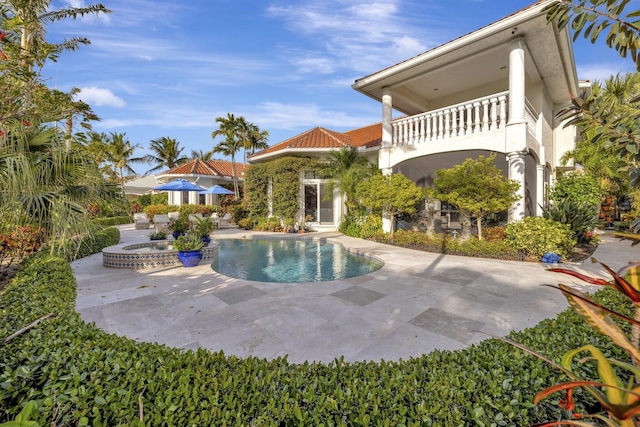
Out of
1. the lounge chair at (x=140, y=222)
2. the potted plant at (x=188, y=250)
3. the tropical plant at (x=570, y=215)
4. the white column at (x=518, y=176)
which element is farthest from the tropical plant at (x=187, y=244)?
the lounge chair at (x=140, y=222)

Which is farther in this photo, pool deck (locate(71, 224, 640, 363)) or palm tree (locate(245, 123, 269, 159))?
palm tree (locate(245, 123, 269, 159))

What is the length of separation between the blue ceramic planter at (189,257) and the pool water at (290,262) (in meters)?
0.63

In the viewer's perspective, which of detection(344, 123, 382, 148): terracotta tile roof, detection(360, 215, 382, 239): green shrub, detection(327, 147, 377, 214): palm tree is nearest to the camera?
detection(360, 215, 382, 239): green shrub

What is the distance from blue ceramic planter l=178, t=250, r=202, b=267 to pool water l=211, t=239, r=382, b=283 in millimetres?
627

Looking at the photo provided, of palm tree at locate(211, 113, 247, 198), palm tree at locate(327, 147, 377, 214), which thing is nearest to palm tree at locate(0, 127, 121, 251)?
palm tree at locate(327, 147, 377, 214)

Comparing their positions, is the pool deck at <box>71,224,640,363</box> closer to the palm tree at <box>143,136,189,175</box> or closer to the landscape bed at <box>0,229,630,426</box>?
the landscape bed at <box>0,229,630,426</box>

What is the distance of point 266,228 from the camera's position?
18734 mm

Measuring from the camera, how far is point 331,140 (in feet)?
62.7

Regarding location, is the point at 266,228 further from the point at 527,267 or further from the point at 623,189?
the point at 623,189

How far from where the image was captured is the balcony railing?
10391 mm

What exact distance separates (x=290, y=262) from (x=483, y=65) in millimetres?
10881

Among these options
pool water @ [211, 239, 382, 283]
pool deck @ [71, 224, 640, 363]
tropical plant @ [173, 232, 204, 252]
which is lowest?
pool water @ [211, 239, 382, 283]

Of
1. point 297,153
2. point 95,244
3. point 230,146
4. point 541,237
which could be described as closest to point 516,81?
point 541,237

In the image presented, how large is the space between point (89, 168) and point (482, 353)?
5713mm
